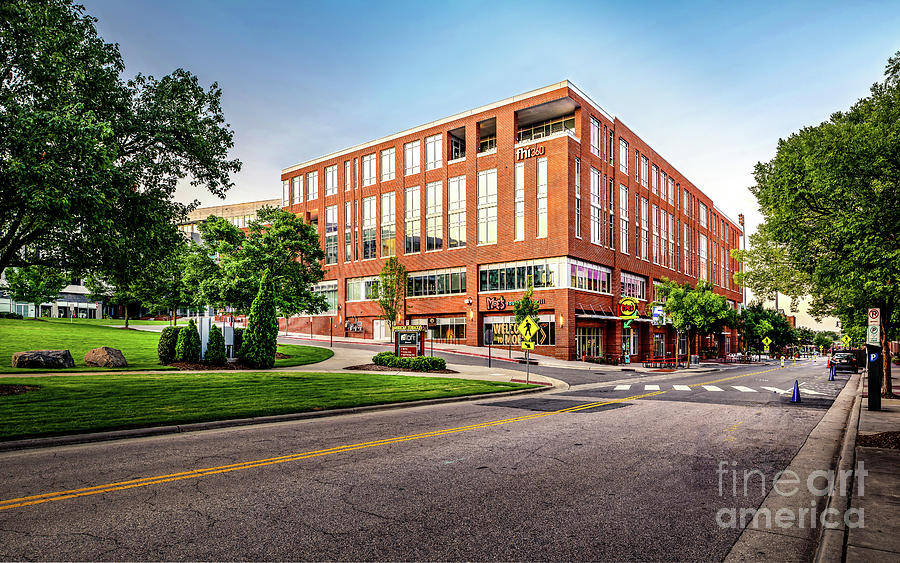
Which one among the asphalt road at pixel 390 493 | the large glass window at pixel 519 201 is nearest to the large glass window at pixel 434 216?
the large glass window at pixel 519 201

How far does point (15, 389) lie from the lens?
15.2m

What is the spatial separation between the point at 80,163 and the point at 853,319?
4145cm

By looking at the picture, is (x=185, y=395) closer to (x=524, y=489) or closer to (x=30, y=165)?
(x=30, y=165)

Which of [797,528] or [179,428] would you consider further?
[179,428]

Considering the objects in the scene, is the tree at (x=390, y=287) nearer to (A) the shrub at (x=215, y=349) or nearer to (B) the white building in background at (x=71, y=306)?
(A) the shrub at (x=215, y=349)

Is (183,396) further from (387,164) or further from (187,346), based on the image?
(387,164)

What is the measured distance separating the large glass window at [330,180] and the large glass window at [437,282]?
18810 millimetres

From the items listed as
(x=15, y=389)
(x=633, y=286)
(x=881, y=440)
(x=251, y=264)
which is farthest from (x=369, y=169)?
(x=881, y=440)

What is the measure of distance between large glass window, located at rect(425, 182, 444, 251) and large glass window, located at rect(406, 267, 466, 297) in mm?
2956

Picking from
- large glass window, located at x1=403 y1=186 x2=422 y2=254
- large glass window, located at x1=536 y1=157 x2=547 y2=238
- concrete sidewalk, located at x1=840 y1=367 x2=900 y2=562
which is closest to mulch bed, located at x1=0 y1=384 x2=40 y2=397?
concrete sidewalk, located at x1=840 y1=367 x2=900 y2=562

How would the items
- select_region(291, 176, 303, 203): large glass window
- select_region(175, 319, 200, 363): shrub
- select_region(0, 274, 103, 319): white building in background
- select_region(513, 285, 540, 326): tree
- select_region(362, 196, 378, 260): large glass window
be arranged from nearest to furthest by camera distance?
select_region(175, 319, 200, 363): shrub → select_region(513, 285, 540, 326): tree → select_region(362, 196, 378, 260): large glass window → select_region(291, 176, 303, 203): large glass window → select_region(0, 274, 103, 319): white building in background

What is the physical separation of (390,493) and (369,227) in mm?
60903

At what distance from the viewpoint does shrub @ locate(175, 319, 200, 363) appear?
1008 inches

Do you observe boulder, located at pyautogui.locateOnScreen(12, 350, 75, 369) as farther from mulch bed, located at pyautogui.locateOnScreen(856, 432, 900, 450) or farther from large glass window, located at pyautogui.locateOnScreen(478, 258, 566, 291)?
large glass window, located at pyautogui.locateOnScreen(478, 258, 566, 291)
